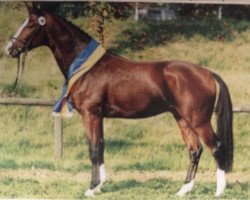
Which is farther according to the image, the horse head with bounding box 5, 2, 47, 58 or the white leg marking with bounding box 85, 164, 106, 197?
the white leg marking with bounding box 85, 164, 106, 197

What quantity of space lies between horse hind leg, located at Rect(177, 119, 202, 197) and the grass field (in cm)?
4

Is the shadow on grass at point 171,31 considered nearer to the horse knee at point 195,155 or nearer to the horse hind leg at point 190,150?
the horse hind leg at point 190,150

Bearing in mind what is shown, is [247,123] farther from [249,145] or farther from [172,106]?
[172,106]

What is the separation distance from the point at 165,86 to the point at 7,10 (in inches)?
48.9

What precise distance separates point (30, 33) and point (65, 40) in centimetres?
24

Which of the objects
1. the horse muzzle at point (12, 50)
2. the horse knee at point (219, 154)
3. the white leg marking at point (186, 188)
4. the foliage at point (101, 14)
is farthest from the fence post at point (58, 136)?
the horse knee at point (219, 154)

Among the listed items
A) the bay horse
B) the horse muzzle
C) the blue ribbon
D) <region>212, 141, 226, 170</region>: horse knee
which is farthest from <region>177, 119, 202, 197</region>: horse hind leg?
the horse muzzle

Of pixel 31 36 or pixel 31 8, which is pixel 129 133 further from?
pixel 31 8

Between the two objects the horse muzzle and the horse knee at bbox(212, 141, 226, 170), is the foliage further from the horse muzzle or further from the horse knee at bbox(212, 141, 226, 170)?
the horse knee at bbox(212, 141, 226, 170)

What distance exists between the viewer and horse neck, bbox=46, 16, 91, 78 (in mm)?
4469

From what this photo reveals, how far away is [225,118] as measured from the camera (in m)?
4.41

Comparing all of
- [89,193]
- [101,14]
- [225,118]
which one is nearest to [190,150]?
[225,118]

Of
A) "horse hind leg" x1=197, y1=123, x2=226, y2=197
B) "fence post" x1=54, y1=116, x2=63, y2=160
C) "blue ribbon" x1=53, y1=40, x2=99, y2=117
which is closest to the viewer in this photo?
"horse hind leg" x1=197, y1=123, x2=226, y2=197

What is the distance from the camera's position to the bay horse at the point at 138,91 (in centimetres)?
439
